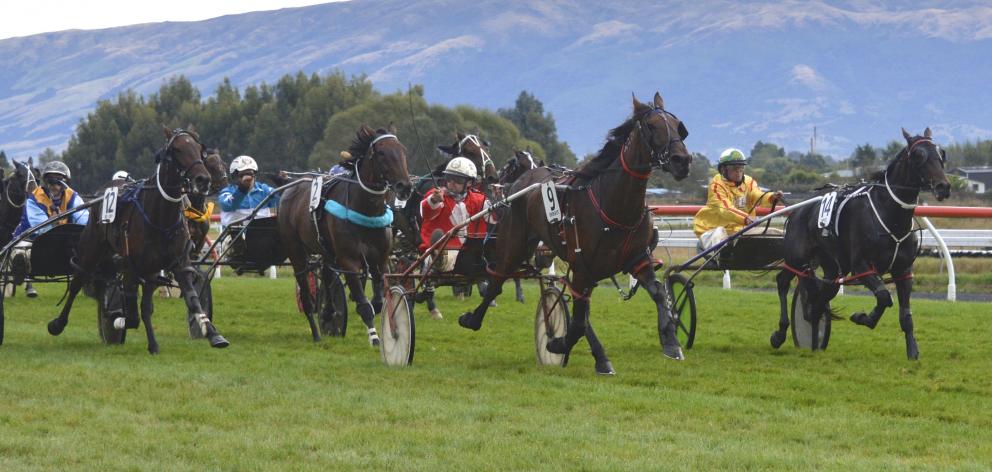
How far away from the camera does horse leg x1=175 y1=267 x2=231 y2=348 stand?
10484 mm

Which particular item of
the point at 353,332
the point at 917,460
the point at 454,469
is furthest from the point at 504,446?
the point at 353,332

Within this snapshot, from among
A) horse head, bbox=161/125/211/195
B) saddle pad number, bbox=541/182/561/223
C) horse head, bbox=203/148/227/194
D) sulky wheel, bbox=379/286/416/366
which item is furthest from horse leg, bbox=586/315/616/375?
horse head, bbox=203/148/227/194

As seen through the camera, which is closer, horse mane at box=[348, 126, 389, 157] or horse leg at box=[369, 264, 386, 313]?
horse mane at box=[348, 126, 389, 157]

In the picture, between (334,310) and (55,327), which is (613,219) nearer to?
(334,310)

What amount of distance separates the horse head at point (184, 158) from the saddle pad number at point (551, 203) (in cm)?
269

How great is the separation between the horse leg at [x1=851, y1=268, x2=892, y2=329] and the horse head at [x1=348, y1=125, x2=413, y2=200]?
3568 mm

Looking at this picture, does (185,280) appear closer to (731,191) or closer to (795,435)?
(731,191)

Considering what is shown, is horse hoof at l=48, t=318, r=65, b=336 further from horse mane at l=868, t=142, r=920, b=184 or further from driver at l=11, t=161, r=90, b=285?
horse mane at l=868, t=142, r=920, b=184

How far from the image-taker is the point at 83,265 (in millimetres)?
11773

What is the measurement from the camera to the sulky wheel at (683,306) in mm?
11531

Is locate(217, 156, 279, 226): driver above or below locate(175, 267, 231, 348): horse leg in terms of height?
above

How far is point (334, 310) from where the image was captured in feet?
42.6

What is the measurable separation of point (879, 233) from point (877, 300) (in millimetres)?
506

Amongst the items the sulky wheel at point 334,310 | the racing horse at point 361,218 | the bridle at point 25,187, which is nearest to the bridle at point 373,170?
the racing horse at point 361,218
